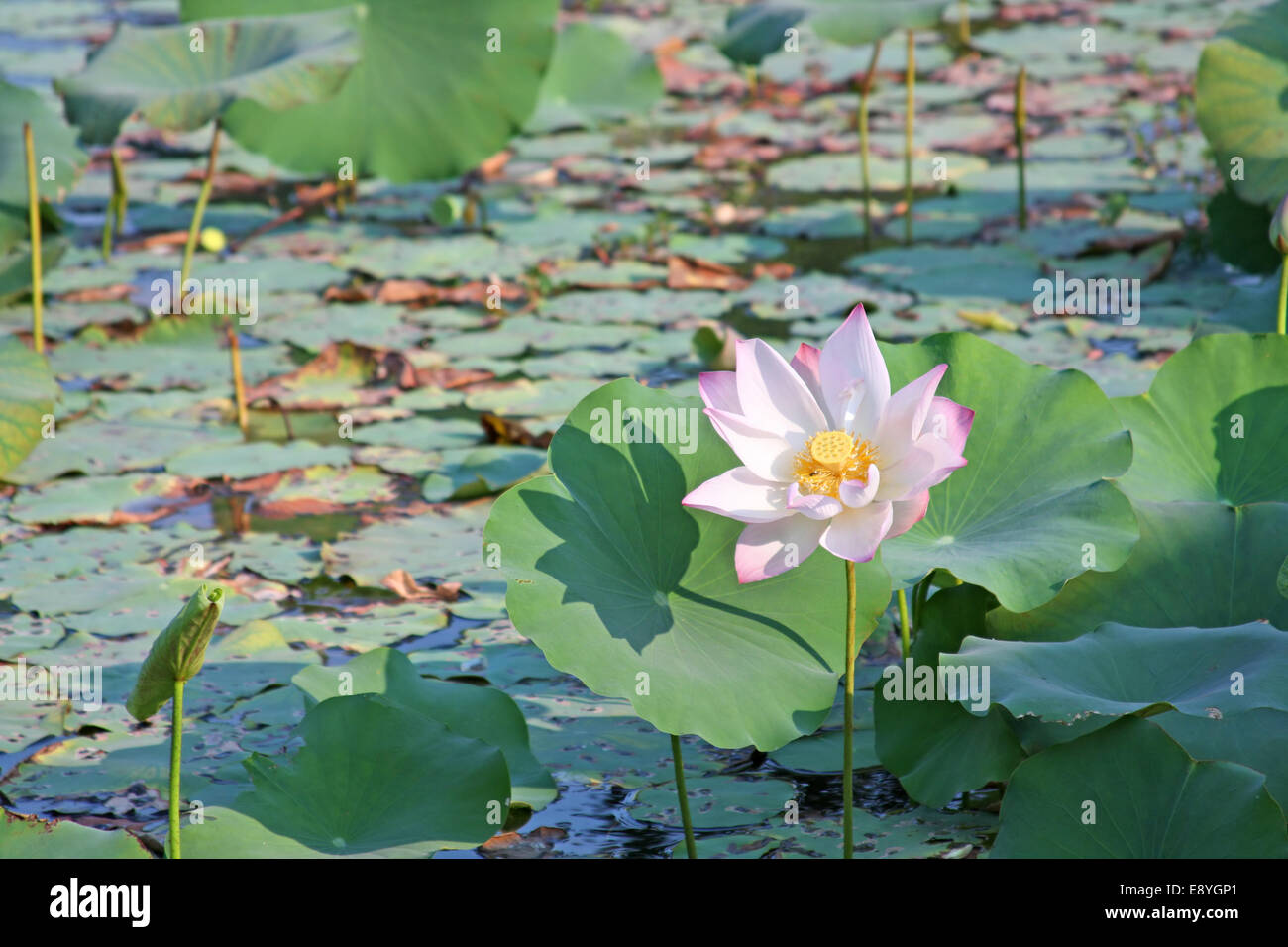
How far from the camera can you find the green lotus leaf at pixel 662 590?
1.78 metres

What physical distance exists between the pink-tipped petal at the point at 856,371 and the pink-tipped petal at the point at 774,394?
0.03 meters

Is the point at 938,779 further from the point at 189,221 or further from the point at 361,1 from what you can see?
the point at 189,221

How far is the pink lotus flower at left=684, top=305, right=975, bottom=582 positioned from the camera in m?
1.62

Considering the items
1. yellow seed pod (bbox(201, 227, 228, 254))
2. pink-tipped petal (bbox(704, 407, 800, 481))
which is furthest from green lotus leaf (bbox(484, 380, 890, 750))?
yellow seed pod (bbox(201, 227, 228, 254))

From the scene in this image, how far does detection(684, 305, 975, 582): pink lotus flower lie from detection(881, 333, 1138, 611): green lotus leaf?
0.26m

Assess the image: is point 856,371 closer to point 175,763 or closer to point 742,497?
point 742,497

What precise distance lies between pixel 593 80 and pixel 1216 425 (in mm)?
4382

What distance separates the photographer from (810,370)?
1777 mm

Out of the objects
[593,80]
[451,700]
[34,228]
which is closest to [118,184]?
[34,228]

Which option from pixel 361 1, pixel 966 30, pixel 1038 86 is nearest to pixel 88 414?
pixel 361 1

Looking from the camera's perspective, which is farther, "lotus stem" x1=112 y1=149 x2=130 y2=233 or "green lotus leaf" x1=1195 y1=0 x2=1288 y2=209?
"lotus stem" x1=112 y1=149 x2=130 y2=233

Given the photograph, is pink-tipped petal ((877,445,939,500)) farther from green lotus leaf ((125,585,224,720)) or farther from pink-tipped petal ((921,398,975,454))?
green lotus leaf ((125,585,224,720))

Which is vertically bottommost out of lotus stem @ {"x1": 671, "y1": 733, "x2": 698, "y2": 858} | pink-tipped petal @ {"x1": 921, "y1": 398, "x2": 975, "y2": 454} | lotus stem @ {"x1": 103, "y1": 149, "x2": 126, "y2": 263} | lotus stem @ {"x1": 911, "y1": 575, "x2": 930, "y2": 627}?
lotus stem @ {"x1": 671, "y1": 733, "x2": 698, "y2": 858}

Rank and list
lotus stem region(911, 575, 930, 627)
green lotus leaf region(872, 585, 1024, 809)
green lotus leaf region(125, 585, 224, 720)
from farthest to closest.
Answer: lotus stem region(911, 575, 930, 627) → green lotus leaf region(872, 585, 1024, 809) → green lotus leaf region(125, 585, 224, 720)
